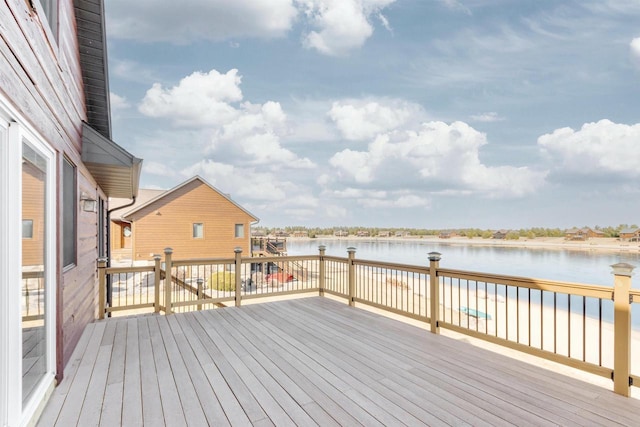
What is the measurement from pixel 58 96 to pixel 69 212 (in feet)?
4.94

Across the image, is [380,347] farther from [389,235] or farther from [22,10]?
[389,235]

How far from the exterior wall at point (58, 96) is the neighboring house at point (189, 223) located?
1224 cm

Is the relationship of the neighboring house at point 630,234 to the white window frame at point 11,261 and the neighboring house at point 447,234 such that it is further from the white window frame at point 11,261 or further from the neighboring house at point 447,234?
the white window frame at point 11,261

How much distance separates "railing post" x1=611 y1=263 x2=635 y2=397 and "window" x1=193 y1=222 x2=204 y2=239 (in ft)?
57.4

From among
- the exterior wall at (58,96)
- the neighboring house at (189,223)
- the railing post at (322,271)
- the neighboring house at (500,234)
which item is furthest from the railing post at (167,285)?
the neighboring house at (500,234)

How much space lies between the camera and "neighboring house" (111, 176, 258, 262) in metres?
16.5

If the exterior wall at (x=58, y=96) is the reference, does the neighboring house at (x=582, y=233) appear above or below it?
below

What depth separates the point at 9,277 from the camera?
1815mm

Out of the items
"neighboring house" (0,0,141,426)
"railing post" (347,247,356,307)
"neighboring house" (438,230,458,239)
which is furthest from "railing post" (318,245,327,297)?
"neighboring house" (438,230,458,239)

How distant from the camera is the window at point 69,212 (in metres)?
3.75

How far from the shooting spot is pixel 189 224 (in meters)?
17.5

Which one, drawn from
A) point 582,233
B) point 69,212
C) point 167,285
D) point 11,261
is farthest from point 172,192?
point 582,233

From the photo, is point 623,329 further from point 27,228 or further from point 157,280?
point 157,280

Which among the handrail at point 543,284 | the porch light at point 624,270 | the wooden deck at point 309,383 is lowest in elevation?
the wooden deck at point 309,383
